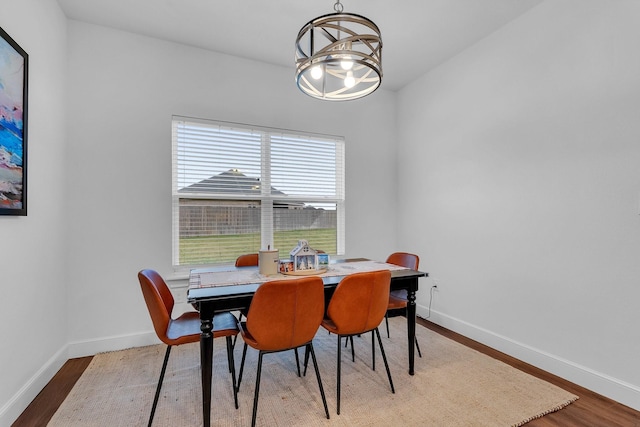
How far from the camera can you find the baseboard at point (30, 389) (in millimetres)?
1693

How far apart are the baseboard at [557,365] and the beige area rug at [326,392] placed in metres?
0.22

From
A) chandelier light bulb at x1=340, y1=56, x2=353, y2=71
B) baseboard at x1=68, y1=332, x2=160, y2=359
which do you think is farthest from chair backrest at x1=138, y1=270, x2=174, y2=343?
chandelier light bulb at x1=340, y1=56, x2=353, y2=71

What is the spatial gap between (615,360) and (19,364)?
149 inches

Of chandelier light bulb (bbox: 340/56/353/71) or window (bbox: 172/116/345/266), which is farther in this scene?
window (bbox: 172/116/345/266)

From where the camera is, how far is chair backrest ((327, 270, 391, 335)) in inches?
69.6

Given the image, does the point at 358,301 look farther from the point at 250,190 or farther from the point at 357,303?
the point at 250,190

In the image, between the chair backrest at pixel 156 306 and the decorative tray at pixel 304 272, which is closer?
the chair backrest at pixel 156 306

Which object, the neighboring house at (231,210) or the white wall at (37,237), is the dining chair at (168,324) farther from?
the neighboring house at (231,210)

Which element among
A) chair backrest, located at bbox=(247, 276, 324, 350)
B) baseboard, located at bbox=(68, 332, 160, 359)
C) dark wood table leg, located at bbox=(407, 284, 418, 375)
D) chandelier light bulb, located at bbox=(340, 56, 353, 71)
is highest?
chandelier light bulb, located at bbox=(340, 56, 353, 71)

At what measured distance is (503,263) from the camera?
8.76 feet

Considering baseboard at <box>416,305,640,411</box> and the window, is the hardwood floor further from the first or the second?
the window

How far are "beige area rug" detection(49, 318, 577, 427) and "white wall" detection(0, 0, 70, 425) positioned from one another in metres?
0.33

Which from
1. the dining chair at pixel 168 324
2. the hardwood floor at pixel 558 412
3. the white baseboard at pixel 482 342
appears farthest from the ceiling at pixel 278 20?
the hardwood floor at pixel 558 412

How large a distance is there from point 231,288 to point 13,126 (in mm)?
1588
